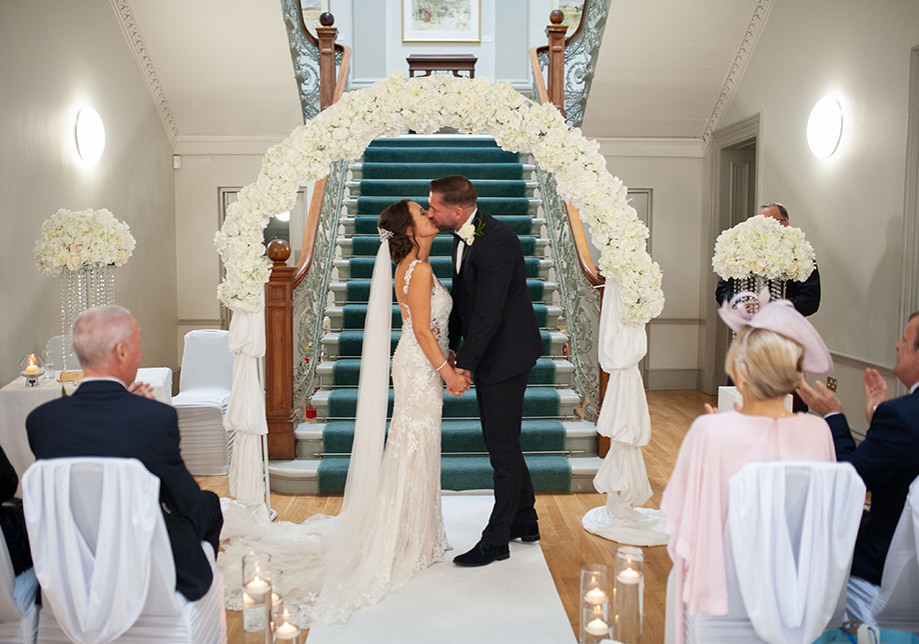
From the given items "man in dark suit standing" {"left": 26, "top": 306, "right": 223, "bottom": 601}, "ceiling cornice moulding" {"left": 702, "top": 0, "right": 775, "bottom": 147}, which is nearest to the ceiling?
"ceiling cornice moulding" {"left": 702, "top": 0, "right": 775, "bottom": 147}

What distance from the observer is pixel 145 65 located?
8586 millimetres

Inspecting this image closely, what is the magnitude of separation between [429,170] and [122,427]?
21.2 ft

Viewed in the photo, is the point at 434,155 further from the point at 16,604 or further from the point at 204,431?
the point at 16,604

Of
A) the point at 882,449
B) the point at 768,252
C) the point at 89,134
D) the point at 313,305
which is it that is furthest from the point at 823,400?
the point at 89,134

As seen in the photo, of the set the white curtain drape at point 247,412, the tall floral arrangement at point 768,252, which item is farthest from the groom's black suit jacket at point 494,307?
the tall floral arrangement at point 768,252

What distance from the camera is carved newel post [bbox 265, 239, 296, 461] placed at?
569cm

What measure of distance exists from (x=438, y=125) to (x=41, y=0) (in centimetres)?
399

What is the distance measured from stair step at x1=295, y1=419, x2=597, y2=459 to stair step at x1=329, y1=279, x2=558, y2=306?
64.4 inches

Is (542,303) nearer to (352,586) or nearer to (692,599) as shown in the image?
(352,586)

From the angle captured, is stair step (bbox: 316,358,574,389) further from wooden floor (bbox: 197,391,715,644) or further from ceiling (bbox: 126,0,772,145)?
ceiling (bbox: 126,0,772,145)

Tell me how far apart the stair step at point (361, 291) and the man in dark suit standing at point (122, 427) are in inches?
170

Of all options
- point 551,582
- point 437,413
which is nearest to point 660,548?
point 551,582

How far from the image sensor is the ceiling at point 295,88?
320 inches

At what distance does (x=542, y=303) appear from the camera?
730cm
